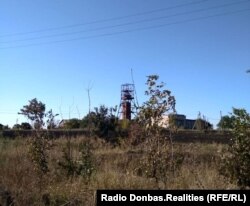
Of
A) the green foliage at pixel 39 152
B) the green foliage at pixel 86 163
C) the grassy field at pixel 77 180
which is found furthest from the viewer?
the green foliage at pixel 39 152

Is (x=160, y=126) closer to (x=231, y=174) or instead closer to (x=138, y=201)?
(x=231, y=174)

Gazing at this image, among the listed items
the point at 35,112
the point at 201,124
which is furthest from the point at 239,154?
the point at 201,124

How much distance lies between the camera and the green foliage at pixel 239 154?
927cm

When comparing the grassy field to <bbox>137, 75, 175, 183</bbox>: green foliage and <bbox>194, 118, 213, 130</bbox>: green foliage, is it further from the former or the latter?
<bbox>194, 118, 213, 130</bbox>: green foliage

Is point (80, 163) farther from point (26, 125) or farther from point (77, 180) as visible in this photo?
point (26, 125)

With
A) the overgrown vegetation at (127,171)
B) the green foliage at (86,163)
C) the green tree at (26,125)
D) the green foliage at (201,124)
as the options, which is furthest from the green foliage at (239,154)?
the green foliage at (201,124)

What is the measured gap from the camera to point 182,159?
1197cm

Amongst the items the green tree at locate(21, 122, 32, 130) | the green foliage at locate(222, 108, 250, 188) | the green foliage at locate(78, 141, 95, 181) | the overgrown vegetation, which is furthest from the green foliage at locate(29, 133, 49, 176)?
the green foliage at locate(222, 108, 250, 188)

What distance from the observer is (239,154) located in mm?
9383

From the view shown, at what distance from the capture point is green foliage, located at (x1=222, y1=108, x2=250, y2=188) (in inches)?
365

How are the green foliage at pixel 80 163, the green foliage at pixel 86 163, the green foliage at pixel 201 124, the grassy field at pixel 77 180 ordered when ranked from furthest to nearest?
the green foliage at pixel 201 124
the green foliage at pixel 80 163
the green foliage at pixel 86 163
the grassy field at pixel 77 180

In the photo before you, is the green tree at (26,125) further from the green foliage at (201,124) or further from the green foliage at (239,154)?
the green foliage at (201,124)

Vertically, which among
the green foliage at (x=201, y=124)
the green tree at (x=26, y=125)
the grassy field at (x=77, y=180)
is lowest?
the grassy field at (x=77, y=180)

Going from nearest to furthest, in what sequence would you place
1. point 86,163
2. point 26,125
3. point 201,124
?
1. point 86,163
2. point 26,125
3. point 201,124
